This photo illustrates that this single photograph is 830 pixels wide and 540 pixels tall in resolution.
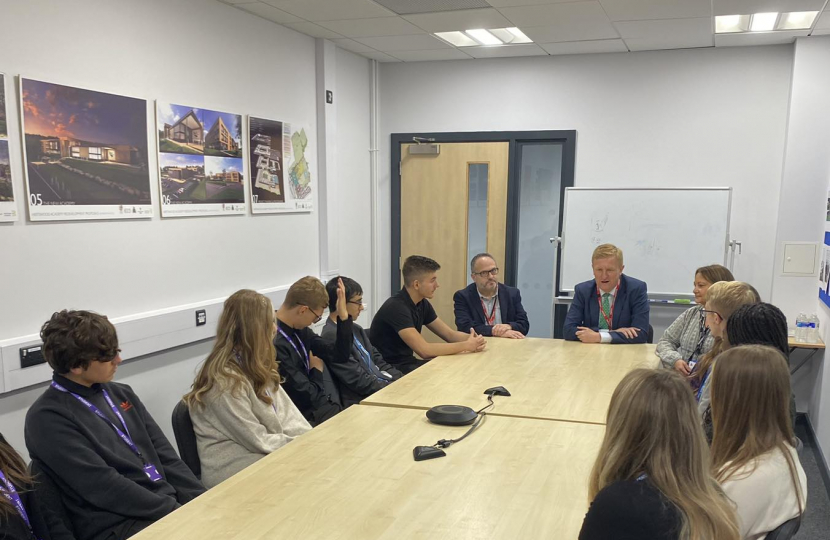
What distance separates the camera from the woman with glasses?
3.53 metres

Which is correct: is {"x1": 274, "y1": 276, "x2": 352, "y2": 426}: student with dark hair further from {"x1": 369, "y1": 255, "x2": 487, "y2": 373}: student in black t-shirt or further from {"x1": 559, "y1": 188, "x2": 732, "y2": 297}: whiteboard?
{"x1": 559, "y1": 188, "x2": 732, "y2": 297}: whiteboard

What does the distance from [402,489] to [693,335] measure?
2266 mm

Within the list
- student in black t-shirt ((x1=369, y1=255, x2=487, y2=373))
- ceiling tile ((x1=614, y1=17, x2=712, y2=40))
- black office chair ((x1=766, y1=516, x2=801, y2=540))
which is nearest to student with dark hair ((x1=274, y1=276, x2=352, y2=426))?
student in black t-shirt ((x1=369, y1=255, x2=487, y2=373))

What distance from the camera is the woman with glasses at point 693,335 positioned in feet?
11.6

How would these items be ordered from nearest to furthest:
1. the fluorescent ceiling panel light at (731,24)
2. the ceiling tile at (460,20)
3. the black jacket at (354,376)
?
the black jacket at (354,376) < the ceiling tile at (460,20) < the fluorescent ceiling panel light at (731,24)

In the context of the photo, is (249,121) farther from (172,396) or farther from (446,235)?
(446,235)

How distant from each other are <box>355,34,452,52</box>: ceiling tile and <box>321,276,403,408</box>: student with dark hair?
224cm

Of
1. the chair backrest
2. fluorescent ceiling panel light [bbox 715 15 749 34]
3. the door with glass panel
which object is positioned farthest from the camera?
the door with glass panel

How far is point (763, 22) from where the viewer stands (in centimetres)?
442

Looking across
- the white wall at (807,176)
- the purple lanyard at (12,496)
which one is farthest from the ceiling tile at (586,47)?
the purple lanyard at (12,496)

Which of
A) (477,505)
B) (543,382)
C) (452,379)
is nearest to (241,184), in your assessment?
(452,379)

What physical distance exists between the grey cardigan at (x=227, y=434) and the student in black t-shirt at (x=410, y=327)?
151 centimetres

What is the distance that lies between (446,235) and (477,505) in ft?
14.1

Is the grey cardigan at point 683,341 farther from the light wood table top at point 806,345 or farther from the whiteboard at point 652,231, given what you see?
the whiteboard at point 652,231
